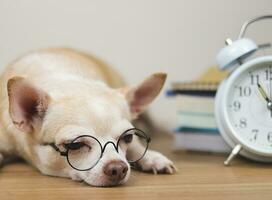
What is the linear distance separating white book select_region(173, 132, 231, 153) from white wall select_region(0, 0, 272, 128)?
404 mm

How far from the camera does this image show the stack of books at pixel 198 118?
1.66 meters

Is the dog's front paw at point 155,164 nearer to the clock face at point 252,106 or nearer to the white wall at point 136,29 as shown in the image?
the clock face at point 252,106

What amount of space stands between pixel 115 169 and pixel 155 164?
9.5 inches

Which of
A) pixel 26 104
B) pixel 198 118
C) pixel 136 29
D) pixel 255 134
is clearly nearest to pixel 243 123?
pixel 255 134

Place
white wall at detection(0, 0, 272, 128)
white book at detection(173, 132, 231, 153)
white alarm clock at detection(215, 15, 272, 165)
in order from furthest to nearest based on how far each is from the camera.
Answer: white wall at detection(0, 0, 272, 128) → white book at detection(173, 132, 231, 153) → white alarm clock at detection(215, 15, 272, 165)

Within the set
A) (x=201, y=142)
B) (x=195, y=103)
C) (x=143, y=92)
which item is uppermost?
(x=143, y=92)

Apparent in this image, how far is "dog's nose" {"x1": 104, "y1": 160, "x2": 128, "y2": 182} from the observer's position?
3.70 feet

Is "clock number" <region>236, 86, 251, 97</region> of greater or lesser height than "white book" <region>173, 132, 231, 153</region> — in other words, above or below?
above

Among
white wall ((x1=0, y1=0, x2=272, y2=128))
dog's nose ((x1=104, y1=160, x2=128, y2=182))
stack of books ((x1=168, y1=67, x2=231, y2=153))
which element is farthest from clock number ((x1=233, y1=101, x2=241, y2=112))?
white wall ((x1=0, y1=0, x2=272, y2=128))

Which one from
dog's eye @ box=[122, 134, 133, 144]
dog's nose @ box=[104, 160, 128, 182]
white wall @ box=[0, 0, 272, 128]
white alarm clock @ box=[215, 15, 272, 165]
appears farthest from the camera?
→ white wall @ box=[0, 0, 272, 128]

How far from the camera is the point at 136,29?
6.57ft

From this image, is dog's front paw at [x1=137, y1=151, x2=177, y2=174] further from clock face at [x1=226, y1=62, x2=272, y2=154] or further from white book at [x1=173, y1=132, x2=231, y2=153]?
white book at [x1=173, y1=132, x2=231, y2=153]

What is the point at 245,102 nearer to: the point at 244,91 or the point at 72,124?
the point at 244,91

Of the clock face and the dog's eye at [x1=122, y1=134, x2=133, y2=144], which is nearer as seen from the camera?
the dog's eye at [x1=122, y1=134, x2=133, y2=144]
